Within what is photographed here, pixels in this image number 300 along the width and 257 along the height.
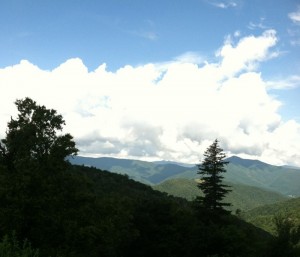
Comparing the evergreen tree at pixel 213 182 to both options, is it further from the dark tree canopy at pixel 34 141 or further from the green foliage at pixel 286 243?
the dark tree canopy at pixel 34 141

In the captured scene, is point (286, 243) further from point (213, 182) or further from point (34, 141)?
point (34, 141)

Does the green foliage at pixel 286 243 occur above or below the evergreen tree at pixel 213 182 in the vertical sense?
below

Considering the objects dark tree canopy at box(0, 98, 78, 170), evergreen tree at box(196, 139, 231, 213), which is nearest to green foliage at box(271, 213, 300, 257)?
evergreen tree at box(196, 139, 231, 213)

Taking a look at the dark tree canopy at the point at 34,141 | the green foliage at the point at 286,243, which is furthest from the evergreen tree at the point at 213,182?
the dark tree canopy at the point at 34,141

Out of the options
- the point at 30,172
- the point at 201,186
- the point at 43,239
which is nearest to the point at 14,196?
the point at 30,172

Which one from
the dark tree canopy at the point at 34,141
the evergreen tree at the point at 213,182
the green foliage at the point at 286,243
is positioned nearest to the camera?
the dark tree canopy at the point at 34,141

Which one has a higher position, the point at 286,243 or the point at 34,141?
the point at 34,141

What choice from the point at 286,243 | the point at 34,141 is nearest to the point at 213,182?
the point at 286,243

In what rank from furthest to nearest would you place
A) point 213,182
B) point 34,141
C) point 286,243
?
point 213,182 → point 286,243 → point 34,141

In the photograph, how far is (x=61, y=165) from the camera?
87.1 feet

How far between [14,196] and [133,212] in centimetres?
3426

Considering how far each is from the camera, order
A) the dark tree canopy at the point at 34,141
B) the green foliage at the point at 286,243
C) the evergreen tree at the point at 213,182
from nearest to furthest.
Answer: the dark tree canopy at the point at 34,141, the green foliage at the point at 286,243, the evergreen tree at the point at 213,182

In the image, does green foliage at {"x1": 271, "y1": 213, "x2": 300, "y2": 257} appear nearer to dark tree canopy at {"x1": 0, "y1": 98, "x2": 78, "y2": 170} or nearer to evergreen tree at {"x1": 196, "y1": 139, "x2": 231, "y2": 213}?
evergreen tree at {"x1": 196, "y1": 139, "x2": 231, "y2": 213}

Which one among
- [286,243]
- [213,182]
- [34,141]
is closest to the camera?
[34,141]
